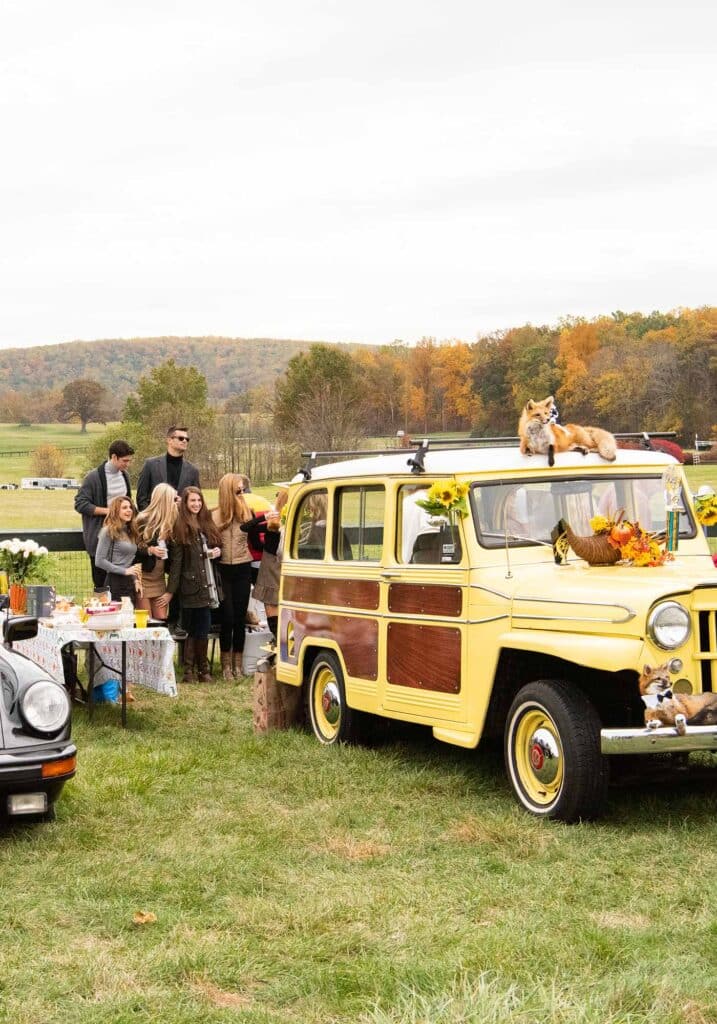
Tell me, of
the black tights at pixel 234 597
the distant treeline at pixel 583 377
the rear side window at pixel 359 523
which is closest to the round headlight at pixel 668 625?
the rear side window at pixel 359 523

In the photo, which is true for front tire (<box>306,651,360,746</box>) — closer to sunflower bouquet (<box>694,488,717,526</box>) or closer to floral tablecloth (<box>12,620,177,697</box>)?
floral tablecloth (<box>12,620,177,697</box>)

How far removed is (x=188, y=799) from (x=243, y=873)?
1623 millimetres

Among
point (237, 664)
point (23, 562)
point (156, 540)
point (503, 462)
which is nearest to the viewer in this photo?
point (503, 462)

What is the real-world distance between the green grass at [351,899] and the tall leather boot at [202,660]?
12.1 ft

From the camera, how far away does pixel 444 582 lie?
7.55m

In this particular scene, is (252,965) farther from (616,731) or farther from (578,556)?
(578,556)

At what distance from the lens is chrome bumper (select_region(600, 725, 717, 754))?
6195 mm

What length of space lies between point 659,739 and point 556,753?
633 mm

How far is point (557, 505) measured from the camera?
775 cm

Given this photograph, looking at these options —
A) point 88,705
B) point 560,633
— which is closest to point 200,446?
point 88,705

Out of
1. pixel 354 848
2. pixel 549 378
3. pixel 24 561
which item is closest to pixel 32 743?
pixel 354 848

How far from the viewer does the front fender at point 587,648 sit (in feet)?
20.7

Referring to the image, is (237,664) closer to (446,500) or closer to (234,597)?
(234,597)

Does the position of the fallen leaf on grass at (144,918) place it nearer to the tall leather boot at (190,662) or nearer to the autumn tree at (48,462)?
the tall leather boot at (190,662)
